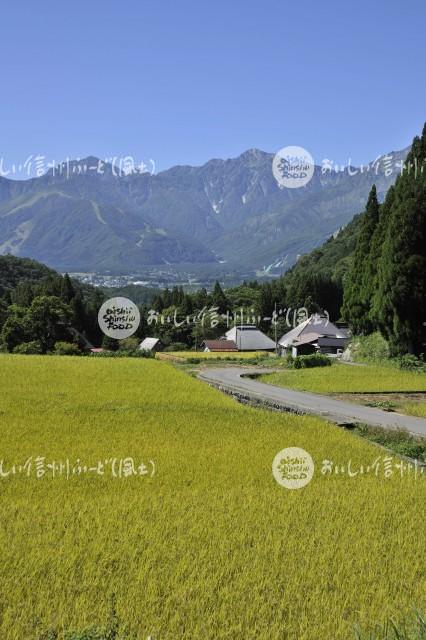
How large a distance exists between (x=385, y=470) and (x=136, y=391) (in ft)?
47.6

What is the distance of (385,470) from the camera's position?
40.2ft

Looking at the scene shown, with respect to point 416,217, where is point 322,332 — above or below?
→ below

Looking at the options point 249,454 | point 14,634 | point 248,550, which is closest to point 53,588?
point 14,634

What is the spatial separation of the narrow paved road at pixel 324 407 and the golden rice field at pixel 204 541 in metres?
4.16

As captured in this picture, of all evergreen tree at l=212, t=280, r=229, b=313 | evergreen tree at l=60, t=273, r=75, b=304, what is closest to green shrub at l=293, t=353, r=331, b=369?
evergreen tree at l=60, t=273, r=75, b=304

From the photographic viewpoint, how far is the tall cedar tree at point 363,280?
45203mm

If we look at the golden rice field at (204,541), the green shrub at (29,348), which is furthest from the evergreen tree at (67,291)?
the golden rice field at (204,541)

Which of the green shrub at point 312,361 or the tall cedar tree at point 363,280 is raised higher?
the tall cedar tree at point 363,280

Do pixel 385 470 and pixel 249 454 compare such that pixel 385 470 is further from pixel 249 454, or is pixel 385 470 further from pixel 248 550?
pixel 248 550

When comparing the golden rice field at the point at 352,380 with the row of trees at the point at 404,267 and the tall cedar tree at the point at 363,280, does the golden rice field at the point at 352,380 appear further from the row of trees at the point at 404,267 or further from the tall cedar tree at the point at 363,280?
the tall cedar tree at the point at 363,280

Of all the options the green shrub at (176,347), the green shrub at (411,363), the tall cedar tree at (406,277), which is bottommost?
the green shrub at (176,347)

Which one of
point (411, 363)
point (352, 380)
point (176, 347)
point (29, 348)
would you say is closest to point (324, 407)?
point (352, 380)

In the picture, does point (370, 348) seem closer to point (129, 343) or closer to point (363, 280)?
point (363, 280)

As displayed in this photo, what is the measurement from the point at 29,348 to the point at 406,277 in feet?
129
